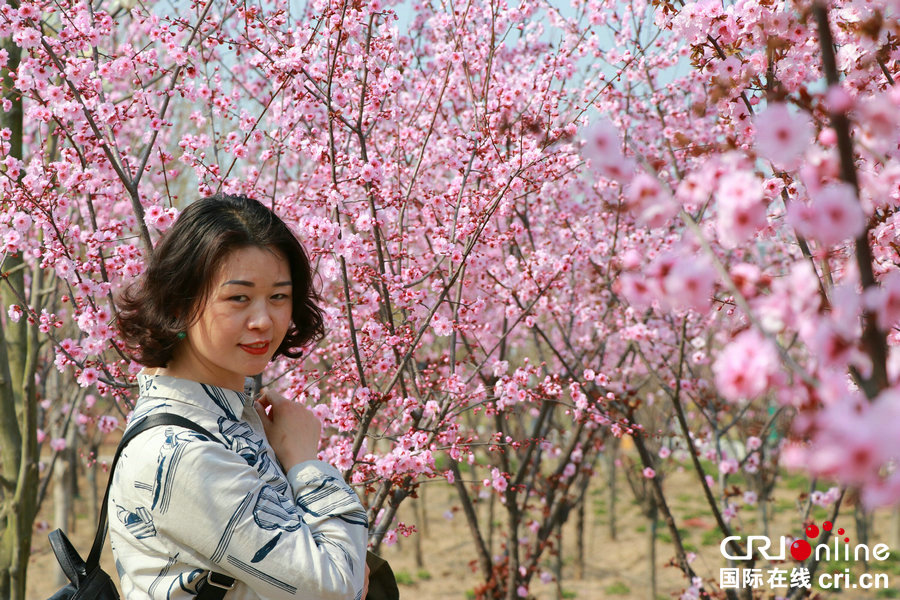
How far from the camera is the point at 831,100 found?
882mm

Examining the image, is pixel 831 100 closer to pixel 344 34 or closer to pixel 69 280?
pixel 344 34

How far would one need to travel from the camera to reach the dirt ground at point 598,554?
8531 mm

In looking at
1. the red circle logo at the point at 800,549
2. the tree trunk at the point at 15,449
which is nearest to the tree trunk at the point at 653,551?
the red circle logo at the point at 800,549

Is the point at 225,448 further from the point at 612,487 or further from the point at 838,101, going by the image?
the point at 612,487

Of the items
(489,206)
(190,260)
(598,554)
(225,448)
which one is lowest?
(598,554)

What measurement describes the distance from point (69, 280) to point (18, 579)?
5.70 ft

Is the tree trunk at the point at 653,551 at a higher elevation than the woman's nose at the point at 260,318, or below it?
below

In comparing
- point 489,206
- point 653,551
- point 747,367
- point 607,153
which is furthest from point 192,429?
point 653,551

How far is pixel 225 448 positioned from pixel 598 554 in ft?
30.3

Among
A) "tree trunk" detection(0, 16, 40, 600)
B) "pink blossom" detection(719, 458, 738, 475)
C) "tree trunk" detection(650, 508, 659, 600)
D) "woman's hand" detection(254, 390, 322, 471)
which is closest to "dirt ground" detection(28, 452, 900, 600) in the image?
"tree trunk" detection(650, 508, 659, 600)

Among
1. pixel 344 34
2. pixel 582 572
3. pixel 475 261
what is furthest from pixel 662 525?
pixel 344 34

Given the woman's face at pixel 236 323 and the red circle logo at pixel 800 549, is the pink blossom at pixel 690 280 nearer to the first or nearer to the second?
the woman's face at pixel 236 323

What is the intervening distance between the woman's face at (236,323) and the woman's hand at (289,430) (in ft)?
0.52

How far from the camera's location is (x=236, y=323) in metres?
1.73
